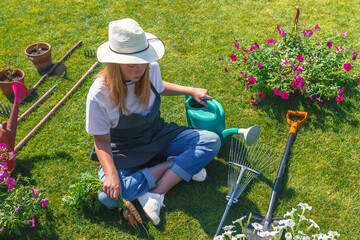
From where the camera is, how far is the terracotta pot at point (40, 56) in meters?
4.47

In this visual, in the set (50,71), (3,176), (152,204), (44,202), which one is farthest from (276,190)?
(50,71)

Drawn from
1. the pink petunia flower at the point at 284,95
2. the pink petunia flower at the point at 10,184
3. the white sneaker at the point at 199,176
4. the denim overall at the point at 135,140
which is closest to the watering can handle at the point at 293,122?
the pink petunia flower at the point at 284,95

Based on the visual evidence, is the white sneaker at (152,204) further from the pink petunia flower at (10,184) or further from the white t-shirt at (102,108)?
the pink petunia flower at (10,184)

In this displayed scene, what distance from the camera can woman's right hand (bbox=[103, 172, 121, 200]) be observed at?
279 centimetres

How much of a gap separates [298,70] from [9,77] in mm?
3165

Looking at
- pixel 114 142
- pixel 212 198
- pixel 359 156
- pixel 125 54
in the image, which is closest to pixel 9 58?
pixel 114 142

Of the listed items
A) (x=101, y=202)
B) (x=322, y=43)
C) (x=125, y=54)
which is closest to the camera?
(x=125, y=54)

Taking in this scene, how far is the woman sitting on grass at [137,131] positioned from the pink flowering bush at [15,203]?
51 cm

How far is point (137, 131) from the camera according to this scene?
3.10 metres

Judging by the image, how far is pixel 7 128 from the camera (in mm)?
3387

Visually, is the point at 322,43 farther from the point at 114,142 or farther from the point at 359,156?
the point at 114,142

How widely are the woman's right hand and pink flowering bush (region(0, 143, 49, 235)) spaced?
60 centimetres

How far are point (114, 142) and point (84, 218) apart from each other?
2.17 feet

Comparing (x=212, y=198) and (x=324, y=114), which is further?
(x=324, y=114)
